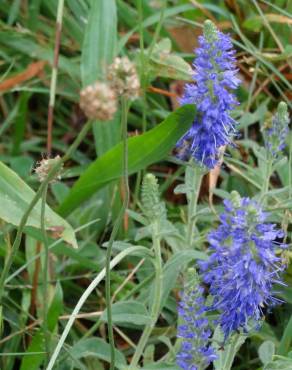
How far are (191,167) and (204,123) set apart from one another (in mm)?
261

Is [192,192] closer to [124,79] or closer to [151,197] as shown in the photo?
[151,197]

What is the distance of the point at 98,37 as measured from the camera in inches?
106

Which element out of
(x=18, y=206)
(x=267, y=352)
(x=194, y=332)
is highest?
(x=18, y=206)

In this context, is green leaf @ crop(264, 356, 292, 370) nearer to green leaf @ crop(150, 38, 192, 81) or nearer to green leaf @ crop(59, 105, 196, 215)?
green leaf @ crop(59, 105, 196, 215)

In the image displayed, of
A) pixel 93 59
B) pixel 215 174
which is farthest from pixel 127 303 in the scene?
pixel 93 59

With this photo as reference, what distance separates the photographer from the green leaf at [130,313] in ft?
6.14

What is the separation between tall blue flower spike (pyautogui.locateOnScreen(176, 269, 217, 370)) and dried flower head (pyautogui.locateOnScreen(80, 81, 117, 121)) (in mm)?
617

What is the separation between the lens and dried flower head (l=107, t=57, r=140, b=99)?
1235 millimetres

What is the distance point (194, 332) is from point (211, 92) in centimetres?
56

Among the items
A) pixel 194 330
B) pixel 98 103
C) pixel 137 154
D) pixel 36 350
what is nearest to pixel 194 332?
pixel 194 330

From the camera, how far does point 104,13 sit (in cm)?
272

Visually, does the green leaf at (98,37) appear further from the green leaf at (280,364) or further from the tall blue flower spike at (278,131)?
the green leaf at (280,364)

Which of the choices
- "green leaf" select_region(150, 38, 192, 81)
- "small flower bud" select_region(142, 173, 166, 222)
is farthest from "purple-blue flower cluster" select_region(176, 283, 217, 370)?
"green leaf" select_region(150, 38, 192, 81)

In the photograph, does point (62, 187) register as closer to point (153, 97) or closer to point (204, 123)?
point (153, 97)
